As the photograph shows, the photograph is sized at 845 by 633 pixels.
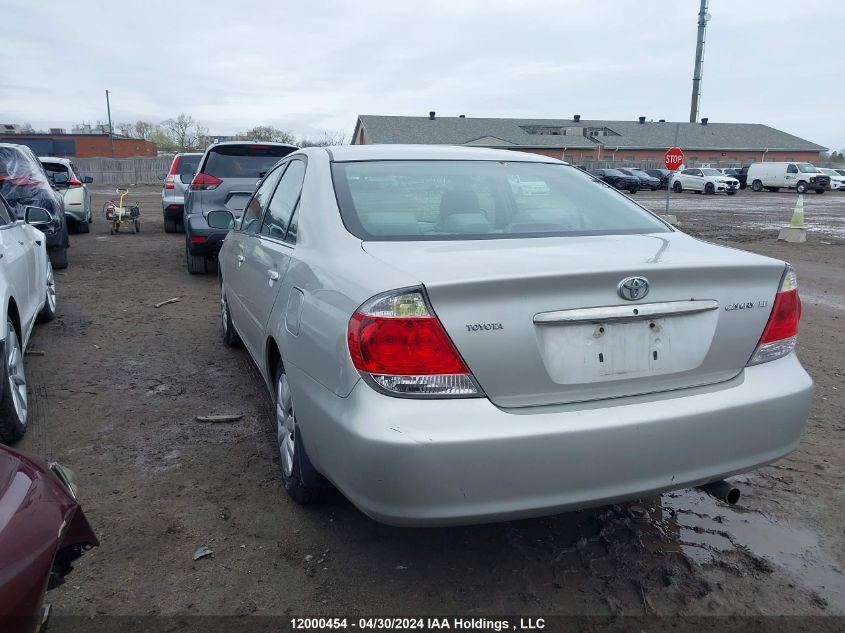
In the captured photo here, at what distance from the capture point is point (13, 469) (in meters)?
1.92

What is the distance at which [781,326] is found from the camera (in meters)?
2.68

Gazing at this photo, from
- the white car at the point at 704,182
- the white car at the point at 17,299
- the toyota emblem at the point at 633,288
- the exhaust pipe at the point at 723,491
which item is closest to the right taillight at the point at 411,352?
the toyota emblem at the point at 633,288

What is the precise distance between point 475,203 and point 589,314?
3.88ft

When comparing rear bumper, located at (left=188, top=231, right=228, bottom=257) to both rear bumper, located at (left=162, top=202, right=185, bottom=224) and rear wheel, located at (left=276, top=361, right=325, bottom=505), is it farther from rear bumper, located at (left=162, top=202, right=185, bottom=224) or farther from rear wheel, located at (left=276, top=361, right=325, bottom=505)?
rear wheel, located at (left=276, top=361, right=325, bottom=505)

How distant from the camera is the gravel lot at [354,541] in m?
2.58

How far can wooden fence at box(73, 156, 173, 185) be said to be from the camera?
4056 centimetres

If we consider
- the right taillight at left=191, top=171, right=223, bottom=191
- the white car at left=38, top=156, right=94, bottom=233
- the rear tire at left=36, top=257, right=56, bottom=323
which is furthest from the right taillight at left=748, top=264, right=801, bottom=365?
the white car at left=38, top=156, right=94, bottom=233

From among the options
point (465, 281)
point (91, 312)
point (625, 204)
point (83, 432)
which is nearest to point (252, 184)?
point (91, 312)

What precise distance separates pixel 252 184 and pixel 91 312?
2.53 m

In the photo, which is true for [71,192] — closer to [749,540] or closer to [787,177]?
[749,540]

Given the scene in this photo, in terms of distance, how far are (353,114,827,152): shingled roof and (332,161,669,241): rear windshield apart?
54.7 m

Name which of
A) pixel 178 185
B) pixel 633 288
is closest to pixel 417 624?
pixel 633 288

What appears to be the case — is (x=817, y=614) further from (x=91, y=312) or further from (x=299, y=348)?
(x=91, y=312)

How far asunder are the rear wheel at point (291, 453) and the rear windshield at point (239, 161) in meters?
6.17
